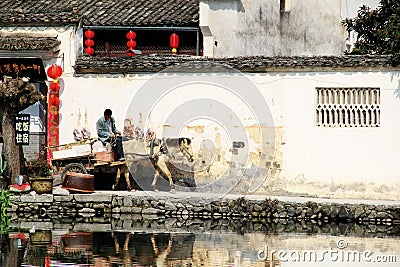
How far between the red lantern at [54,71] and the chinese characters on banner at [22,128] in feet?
4.19

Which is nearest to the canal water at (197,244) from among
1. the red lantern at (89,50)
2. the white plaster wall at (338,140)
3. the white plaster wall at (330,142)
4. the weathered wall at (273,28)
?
the white plaster wall at (330,142)

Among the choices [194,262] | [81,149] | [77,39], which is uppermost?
[77,39]

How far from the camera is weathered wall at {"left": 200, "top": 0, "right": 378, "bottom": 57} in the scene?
1180 inches

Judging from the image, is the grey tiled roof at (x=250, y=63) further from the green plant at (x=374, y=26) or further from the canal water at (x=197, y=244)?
the canal water at (x=197, y=244)

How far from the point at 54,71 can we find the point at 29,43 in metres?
1.00

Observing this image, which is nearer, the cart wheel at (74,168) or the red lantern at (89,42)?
the cart wheel at (74,168)

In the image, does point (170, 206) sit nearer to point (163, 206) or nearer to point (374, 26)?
point (163, 206)

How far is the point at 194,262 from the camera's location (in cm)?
1627

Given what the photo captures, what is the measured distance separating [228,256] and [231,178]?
7.56 meters

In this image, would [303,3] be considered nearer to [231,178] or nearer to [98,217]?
[231,178]

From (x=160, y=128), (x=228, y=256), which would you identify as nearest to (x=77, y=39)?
(x=160, y=128)

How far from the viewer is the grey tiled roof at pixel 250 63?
23.5 m

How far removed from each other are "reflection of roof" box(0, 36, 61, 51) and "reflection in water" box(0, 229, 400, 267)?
7.37m

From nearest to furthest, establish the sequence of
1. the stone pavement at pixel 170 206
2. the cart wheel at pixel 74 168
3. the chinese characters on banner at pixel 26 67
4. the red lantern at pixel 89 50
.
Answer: the stone pavement at pixel 170 206, the cart wheel at pixel 74 168, the chinese characters on banner at pixel 26 67, the red lantern at pixel 89 50
